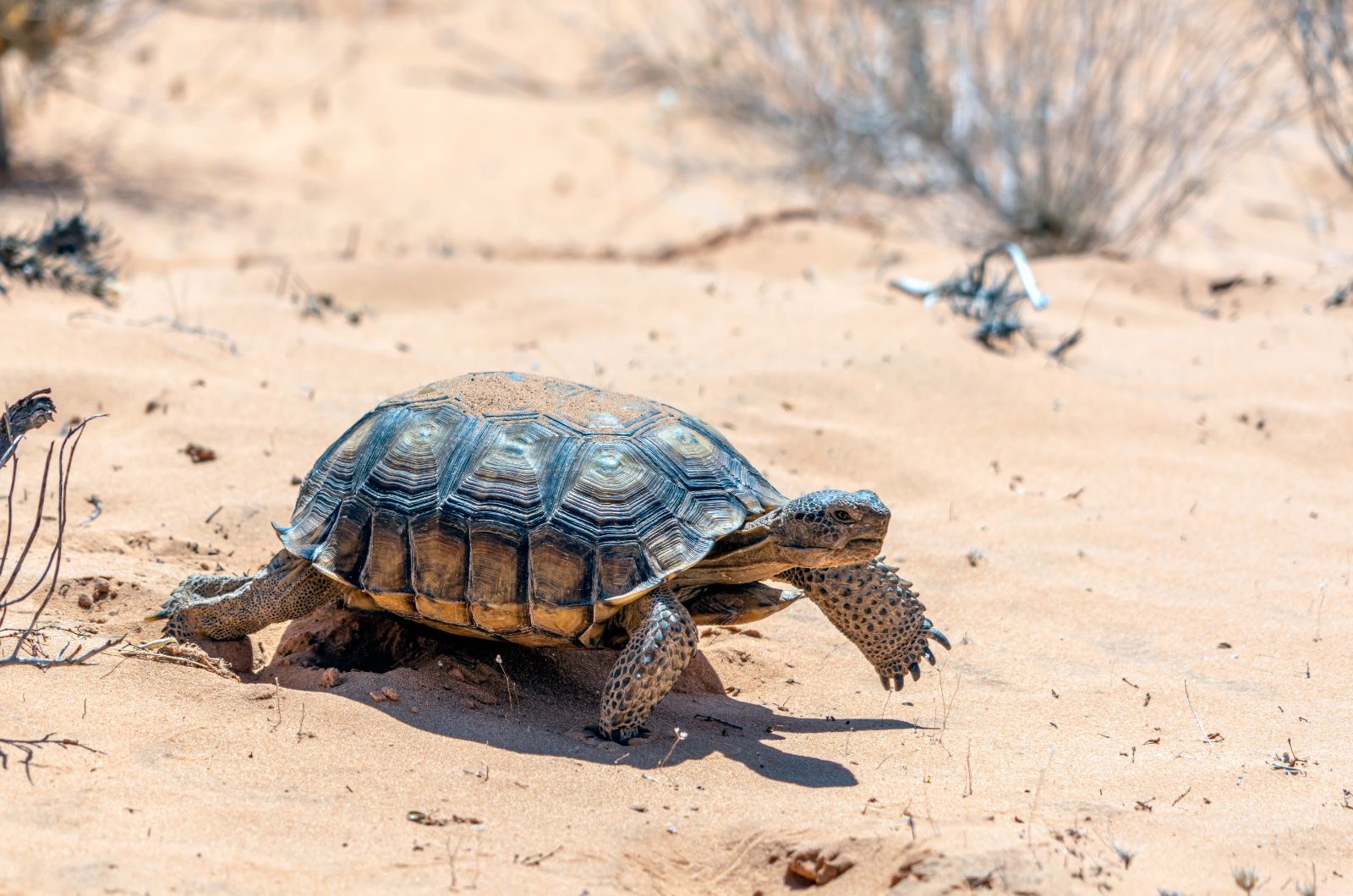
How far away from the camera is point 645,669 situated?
3807mm

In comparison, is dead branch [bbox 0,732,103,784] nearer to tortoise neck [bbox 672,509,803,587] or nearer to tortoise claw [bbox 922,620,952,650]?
tortoise neck [bbox 672,509,803,587]

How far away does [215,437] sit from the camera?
20.1 feet

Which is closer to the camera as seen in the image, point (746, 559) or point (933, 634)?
point (746, 559)

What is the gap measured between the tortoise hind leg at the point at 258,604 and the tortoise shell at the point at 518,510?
0.41ft

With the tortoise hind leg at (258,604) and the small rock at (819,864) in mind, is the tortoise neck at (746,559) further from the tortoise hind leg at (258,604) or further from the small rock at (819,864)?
the tortoise hind leg at (258,604)

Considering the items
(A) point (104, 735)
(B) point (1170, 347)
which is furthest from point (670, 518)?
(B) point (1170, 347)

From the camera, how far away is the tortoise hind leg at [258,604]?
4.29 metres

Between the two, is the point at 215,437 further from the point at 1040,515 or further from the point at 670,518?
the point at 1040,515

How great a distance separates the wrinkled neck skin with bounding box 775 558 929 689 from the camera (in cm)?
427

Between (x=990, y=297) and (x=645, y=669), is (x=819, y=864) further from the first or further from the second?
(x=990, y=297)

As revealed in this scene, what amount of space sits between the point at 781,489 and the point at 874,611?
1685 millimetres

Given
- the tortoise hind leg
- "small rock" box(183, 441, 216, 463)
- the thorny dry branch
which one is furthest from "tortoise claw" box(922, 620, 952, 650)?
the thorny dry branch

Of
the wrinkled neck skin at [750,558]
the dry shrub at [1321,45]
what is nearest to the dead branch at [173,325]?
the wrinkled neck skin at [750,558]

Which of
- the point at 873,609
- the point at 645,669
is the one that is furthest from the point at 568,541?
the point at 873,609
